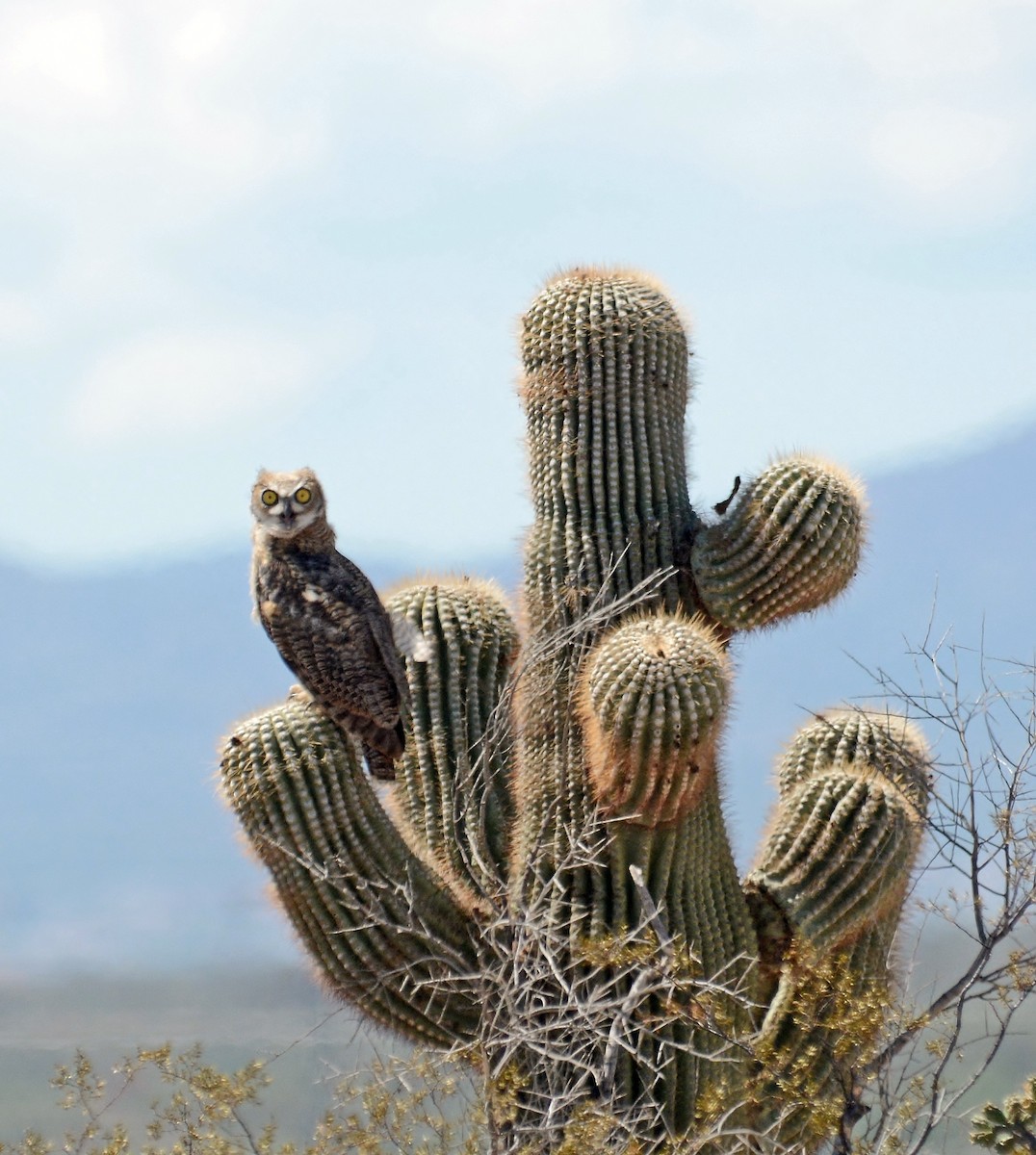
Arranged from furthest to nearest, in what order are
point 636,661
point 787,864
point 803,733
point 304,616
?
point 803,733, point 787,864, point 636,661, point 304,616

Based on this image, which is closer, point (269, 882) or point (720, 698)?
point (720, 698)

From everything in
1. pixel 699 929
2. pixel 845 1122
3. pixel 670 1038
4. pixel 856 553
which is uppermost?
pixel 856 553

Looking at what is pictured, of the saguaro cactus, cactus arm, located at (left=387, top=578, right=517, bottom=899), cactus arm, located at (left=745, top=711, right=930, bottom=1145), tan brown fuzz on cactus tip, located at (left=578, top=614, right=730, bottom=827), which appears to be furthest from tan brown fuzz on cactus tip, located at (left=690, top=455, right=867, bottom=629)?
cactus arm, located at (left=387, top=578, right=517, bottom=899)

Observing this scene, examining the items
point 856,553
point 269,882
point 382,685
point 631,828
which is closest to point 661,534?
point 856,553

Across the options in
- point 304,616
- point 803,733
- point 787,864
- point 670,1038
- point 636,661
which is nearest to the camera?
point 304,616

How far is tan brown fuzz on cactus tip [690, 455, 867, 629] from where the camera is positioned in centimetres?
737

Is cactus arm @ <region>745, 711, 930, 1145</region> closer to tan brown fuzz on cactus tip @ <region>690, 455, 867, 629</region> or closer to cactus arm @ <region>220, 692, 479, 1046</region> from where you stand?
tan brown fuzz on cactus tip @ <region>690, 455, 867, 629</region>

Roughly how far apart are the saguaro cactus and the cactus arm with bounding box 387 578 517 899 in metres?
0.01

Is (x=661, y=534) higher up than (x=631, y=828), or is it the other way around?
(x=661, y=534)

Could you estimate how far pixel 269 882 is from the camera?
23.5 ft

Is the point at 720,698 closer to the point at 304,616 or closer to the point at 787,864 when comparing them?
the point at 787,864

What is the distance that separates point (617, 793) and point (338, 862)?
1.20 meters

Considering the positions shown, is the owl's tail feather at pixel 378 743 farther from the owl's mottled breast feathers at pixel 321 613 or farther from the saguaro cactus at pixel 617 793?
the saguaro cactus at pixel 617 793

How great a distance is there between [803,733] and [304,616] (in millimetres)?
2968
